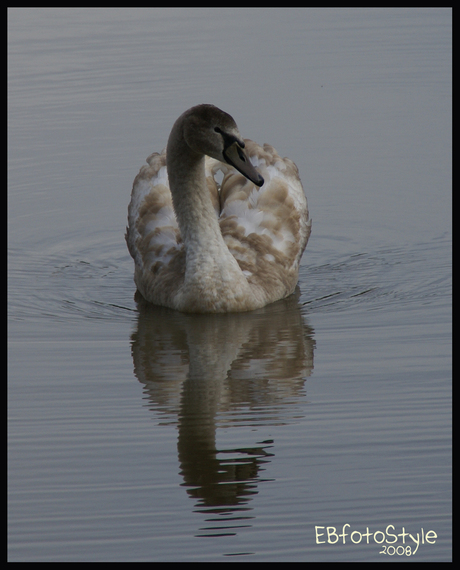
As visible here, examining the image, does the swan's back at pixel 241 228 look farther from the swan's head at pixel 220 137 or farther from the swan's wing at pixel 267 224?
the swan's head at pixel 220 137

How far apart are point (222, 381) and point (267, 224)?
9.05 ft

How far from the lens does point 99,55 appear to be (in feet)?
59.5

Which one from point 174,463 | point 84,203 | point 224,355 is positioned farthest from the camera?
point 84,203

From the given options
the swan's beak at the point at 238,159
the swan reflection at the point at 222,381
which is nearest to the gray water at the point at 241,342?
the swan reflection at the point at 222,381

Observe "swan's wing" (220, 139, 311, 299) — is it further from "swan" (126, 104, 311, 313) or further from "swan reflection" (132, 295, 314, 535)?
"swan reflection" (132, 295, 314, 535)

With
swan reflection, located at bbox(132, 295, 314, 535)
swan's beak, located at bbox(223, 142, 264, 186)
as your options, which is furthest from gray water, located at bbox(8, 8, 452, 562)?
swan's beak, located at bbox(223, 142, 264, 186)

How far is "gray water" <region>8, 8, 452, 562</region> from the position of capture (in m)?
5.82

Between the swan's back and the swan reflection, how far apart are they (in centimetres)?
23

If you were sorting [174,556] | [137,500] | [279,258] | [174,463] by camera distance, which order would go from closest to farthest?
1. [174,556]
2. [137,500]
3. [174,463]
4. [279,258]

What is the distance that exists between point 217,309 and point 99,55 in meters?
10.0

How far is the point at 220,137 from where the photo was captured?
8.91 m
